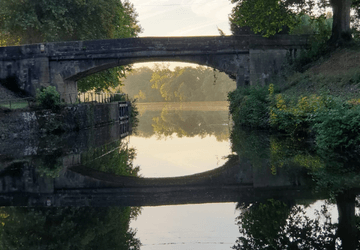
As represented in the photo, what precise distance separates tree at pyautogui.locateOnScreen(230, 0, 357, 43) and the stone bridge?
1.38 metres

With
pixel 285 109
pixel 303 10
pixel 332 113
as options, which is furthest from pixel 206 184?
pixel 303 10

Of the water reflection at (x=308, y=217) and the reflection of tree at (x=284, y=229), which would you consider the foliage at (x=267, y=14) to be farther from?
the reflection of tree at (x=284, y=229)

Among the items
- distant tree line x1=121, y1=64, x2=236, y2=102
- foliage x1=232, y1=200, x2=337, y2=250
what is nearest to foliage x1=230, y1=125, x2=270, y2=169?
foliage x1=232, y1=200, x2=337, y2=250

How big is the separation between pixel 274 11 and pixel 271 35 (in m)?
2.47

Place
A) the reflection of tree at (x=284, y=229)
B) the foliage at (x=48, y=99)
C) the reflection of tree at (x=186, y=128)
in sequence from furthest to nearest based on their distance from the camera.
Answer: the reflection of tree at (x=186, y=128)
the foliage at (x=48, y=99)
the reflection of tree at (x=284, y=229)

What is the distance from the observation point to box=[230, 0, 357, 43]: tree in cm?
2322

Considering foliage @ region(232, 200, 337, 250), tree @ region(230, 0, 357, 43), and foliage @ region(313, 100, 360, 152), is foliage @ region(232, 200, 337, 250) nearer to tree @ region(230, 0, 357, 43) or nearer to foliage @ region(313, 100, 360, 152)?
foliage @ region(313, 100, 360, 152)

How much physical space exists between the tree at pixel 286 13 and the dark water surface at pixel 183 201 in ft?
47.5

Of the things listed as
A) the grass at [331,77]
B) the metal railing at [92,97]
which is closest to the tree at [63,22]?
the metal railing at [92,97]

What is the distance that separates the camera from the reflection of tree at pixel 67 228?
436 centimetres

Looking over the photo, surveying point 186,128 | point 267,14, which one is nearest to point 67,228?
point 186,128

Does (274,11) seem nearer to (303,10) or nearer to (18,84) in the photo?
(303,10)

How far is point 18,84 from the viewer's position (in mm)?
26625

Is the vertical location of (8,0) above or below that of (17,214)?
above
